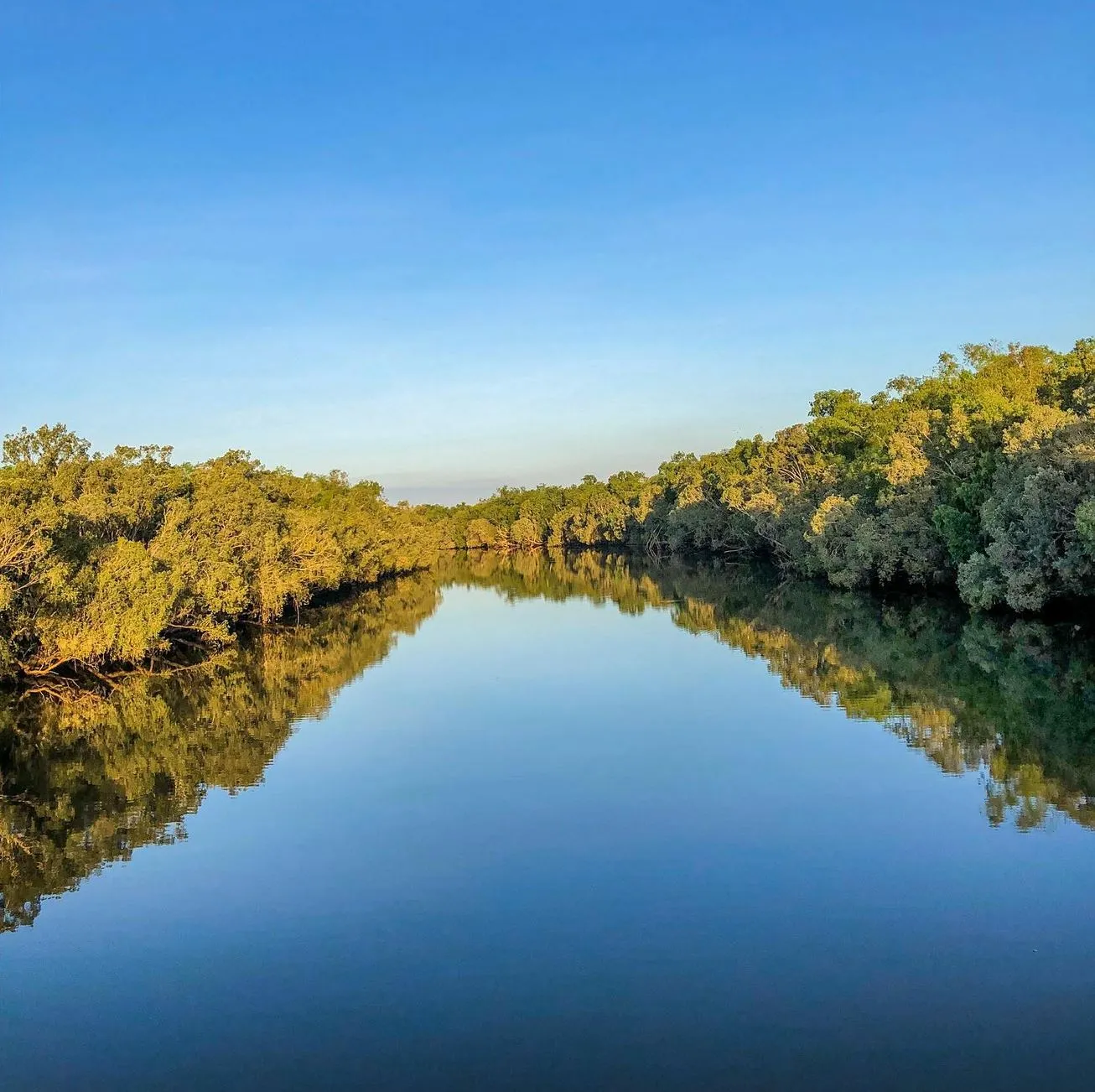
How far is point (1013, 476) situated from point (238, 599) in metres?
28.1

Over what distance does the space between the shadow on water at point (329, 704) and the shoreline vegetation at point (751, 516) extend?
183 cm

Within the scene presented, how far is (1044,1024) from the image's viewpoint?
8.00 m

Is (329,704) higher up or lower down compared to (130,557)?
lower down

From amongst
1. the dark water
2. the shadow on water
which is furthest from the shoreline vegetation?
the dark water

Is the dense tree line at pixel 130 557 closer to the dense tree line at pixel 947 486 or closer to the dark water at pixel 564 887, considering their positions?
the dark water at pixel 564 887

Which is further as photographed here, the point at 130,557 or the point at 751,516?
the point at 751,516

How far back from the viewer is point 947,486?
130 ft

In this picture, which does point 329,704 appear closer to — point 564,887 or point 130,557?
point 130,557

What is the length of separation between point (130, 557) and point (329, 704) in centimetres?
742

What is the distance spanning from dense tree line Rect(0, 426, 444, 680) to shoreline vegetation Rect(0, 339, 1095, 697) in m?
0.07

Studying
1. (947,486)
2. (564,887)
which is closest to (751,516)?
(947,486)

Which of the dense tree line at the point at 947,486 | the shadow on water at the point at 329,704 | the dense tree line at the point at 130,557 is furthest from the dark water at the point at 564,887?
the dense tree line at the point at 947,486

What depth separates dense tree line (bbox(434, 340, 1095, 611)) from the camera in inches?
1159

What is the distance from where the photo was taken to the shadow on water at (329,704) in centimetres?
1420
